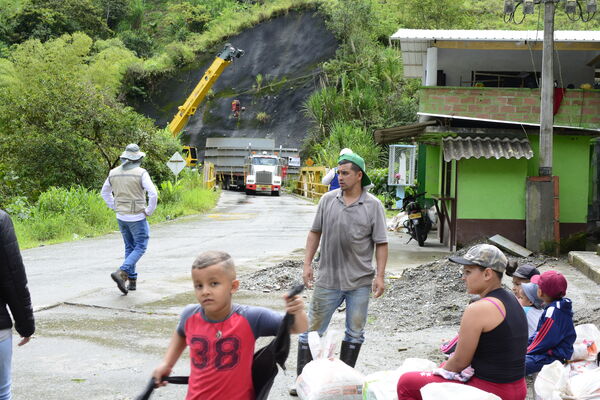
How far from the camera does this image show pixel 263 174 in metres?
44.0

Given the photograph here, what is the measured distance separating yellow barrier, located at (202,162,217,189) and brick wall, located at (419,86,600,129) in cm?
2432

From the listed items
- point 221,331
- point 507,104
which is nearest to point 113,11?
point 507,104

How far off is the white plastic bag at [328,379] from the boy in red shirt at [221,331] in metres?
1.27

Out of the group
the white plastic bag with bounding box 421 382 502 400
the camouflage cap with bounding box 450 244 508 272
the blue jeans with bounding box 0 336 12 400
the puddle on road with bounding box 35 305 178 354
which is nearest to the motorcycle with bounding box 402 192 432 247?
the puddle on road with bounding box 35 305 178 354

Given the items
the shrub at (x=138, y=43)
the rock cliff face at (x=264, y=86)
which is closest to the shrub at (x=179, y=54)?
the rock cliff face at (x=264, y=86)

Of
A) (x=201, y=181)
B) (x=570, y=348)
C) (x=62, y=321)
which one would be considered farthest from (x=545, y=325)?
(x=201, y=181)

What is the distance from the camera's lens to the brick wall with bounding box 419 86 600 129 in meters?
16.7

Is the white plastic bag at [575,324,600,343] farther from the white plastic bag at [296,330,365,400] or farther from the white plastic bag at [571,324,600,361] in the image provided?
the white plastic bag at [296,330,365,400]

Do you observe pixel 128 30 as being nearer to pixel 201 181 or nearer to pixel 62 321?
pixel 201 181

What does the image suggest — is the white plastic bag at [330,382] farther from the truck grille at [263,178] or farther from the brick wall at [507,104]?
the truck grille at [263,178]

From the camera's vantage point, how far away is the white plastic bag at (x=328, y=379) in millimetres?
4656

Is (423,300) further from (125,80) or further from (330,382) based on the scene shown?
(125,80)

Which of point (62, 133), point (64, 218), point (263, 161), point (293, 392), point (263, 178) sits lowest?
point (293, 392)

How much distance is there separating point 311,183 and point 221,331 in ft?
122
